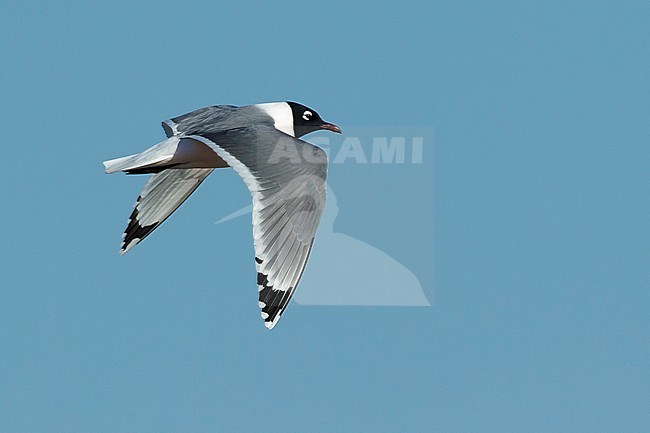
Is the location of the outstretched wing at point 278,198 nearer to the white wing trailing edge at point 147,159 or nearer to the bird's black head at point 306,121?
the white wing trailing edge at point 147,159

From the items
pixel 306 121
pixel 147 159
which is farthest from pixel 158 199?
pixel 147 159

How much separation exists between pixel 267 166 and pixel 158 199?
7.79ft

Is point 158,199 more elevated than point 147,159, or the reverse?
point 147,159

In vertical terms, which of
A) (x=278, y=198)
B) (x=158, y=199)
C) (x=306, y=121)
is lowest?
(x=278, y=198)

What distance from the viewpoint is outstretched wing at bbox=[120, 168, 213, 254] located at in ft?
29.3

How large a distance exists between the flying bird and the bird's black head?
0.06 ft

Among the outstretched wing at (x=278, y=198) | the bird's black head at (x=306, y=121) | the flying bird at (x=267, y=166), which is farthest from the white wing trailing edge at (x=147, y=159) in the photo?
the bird's black head at (x=306, y=121)

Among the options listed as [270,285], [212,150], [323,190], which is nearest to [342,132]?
[212,150]

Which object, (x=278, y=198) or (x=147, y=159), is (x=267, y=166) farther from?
(x=147, y=159)

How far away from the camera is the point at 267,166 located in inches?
271

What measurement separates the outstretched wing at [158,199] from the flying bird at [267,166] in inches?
22.0

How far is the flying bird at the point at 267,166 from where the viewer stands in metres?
6.54

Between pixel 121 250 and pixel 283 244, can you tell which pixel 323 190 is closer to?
pixel 283 244

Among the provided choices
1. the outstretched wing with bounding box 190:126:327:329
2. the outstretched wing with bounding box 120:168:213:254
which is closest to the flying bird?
the outstretched wing with bounding box 190:126:327:329
